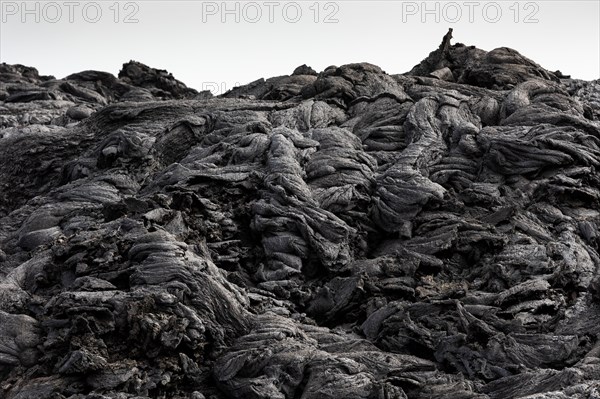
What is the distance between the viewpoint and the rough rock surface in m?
13.8

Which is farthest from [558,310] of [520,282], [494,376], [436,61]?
[436,61]

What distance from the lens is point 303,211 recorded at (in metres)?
18.2

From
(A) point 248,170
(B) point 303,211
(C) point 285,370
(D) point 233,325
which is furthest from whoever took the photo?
(A) point 248,170

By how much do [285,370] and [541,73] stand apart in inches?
745

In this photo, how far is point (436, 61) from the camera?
1239 inches

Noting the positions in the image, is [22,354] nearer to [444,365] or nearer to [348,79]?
[444,365]

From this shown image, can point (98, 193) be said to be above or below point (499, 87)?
below

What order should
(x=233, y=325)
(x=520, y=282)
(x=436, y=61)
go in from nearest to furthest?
(x=233, y=325) < (x=520, y=282) < (x=436, y=61)

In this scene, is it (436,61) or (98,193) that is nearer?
(98,193)

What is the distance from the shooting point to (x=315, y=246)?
57.0ft

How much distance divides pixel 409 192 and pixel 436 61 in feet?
45.8

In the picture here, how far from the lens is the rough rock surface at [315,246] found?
A: 543 inches

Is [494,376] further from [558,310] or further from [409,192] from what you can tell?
[409,192]

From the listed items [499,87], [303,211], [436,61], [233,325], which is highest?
[436,61]
